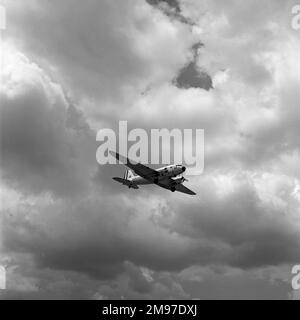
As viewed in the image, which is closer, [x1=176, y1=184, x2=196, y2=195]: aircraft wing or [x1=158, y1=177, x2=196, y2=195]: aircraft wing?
[x1=158, y1=177, x2=196, y2=195]: aircraft wing

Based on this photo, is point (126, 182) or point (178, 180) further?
point (126, 182)

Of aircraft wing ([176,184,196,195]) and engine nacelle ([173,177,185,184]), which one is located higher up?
aircraft wing ([176,184,196,195])

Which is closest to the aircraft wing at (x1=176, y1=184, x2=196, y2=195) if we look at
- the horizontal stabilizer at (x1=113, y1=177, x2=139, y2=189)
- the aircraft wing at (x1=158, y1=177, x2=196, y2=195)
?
the aircraft wing at (x1=158, y1=177, x2=196, y2=195)

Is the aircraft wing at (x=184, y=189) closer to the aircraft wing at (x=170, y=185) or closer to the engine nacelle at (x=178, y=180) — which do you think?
the aircraft wing at (x=170, y=185)

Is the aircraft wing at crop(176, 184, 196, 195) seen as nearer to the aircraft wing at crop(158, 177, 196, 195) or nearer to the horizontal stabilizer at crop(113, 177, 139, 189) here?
the aircraft wing at crop(158, 177, 196, 195)

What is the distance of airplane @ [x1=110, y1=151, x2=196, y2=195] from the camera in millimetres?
113062

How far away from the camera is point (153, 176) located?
386ft

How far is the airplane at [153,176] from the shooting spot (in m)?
113

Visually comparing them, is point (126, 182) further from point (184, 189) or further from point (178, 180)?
point (184, 189)

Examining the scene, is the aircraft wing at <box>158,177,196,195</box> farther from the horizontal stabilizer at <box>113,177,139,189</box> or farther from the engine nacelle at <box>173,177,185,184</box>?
the horizontal stabilizer at <box>113,177,139,189</box>

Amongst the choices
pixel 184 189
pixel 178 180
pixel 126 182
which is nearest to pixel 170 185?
pixel 178 180

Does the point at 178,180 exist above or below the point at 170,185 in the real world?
above
